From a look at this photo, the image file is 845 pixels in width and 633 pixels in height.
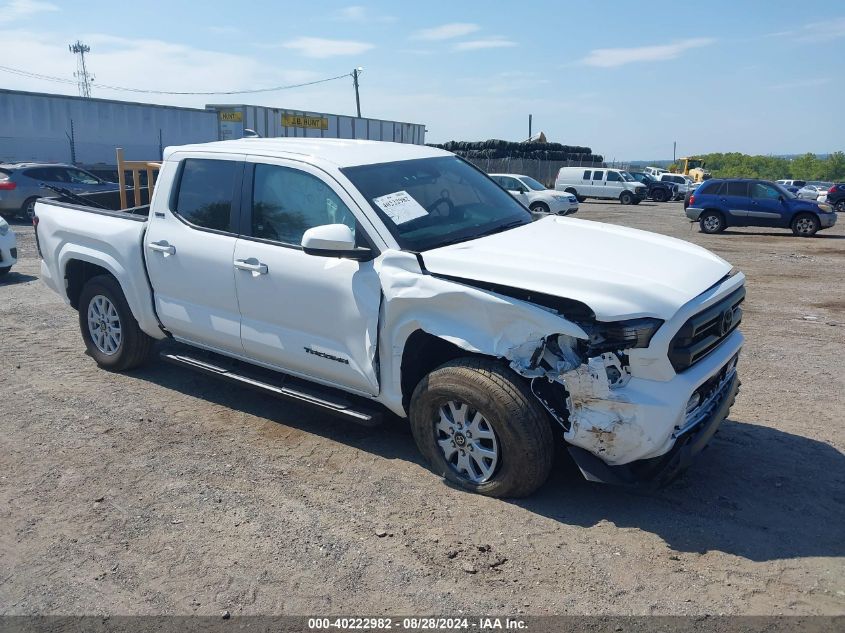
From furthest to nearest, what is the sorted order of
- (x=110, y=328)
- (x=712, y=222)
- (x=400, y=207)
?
(x=712, y=222), (x=110, y=328), (x=400, y=207)

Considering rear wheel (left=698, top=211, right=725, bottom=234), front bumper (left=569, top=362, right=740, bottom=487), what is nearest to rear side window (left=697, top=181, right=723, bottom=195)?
rear wheel (left=698, top=211, right=725, bottom=234)

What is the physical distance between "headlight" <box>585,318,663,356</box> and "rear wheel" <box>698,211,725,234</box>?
19.0 metres

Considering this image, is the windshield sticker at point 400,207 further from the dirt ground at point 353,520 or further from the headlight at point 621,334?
the dirt ground at point 353,520

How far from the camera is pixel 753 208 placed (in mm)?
20781

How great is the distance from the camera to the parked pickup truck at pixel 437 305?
3748mm

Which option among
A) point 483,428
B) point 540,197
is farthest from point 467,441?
Answer: point 540,197

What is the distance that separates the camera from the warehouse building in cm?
2673

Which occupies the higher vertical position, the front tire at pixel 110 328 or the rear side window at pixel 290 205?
the rear side window at pixel 290 205

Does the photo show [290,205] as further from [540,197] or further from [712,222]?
[540,197]

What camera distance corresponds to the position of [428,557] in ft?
12.1

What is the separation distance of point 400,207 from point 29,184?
52.8 feet

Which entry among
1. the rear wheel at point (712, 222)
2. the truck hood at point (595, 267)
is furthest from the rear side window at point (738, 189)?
the truck hood at point (595, 267)

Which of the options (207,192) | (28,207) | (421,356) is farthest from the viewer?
(28,207)

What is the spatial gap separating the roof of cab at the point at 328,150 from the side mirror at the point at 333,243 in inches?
25.0
